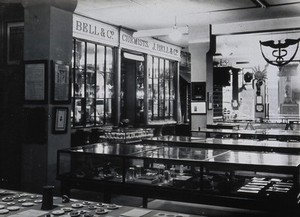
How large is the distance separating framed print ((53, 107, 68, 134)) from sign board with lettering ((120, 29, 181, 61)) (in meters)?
4.92

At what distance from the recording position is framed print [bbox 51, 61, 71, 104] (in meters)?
6.13

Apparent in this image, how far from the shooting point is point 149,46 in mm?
12562

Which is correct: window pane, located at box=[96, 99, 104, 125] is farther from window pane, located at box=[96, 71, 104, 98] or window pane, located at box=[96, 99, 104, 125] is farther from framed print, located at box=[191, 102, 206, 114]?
framed print, located at box=[191, 102, 206, 114]

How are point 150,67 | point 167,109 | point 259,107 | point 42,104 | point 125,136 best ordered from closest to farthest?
point 42,104 < point 125,136 < point 150,67 < point 167,109 < point 259,107

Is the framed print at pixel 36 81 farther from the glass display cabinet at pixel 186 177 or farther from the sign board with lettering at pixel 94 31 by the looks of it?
the sign board with lettering at pixel 94 31

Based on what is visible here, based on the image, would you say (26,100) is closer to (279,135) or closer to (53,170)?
(53,170)

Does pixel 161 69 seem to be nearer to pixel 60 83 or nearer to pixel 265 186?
pixel 60 83

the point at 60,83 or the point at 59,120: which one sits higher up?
the point at 60,83

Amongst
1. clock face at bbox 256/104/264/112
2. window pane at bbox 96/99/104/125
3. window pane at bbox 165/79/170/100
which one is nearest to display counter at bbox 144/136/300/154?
window pane at bbox 96/99/104/125

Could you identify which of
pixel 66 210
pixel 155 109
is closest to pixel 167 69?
pixel 155 109

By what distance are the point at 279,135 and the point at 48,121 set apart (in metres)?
4.95

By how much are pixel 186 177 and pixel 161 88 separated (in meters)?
9.19

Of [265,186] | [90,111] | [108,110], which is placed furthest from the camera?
[108,110]

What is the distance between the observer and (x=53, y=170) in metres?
6.17
